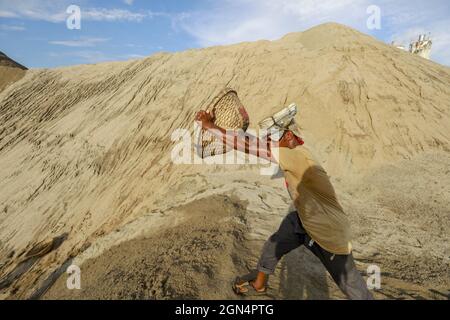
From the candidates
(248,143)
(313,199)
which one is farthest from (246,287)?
(248,143)

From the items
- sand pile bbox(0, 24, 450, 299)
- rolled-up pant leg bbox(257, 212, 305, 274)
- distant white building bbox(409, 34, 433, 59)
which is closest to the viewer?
rolled-up pant leg bbox(257, 212, 305, 274)

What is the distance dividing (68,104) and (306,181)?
12776 mm

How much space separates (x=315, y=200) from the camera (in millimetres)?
2023

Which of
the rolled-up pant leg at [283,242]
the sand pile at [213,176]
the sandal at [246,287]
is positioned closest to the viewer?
the rolled-up pant leg at [283,242]

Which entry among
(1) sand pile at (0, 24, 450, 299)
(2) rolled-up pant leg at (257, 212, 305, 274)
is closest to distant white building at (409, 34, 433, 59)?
(1) sand pile at (0, 24, 450, 299)

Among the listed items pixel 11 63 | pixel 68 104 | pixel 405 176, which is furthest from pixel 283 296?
pixel 11 63

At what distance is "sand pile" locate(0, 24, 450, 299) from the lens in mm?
3029

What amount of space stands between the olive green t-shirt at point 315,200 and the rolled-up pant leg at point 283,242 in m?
0.16

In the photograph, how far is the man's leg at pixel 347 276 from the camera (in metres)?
1.95

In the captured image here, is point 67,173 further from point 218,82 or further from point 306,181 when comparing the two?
point 306,181

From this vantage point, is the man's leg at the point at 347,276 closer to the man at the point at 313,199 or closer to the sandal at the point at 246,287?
the man at the point at 313,199

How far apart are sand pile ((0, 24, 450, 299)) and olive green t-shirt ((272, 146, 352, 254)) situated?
0.77 metres

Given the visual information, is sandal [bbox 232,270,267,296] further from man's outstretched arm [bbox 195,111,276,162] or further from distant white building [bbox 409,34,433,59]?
distant white building [bbox 409,34,433,59]

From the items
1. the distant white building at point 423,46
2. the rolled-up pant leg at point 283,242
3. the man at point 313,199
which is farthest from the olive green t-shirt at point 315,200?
the distant white building at point 423,46
